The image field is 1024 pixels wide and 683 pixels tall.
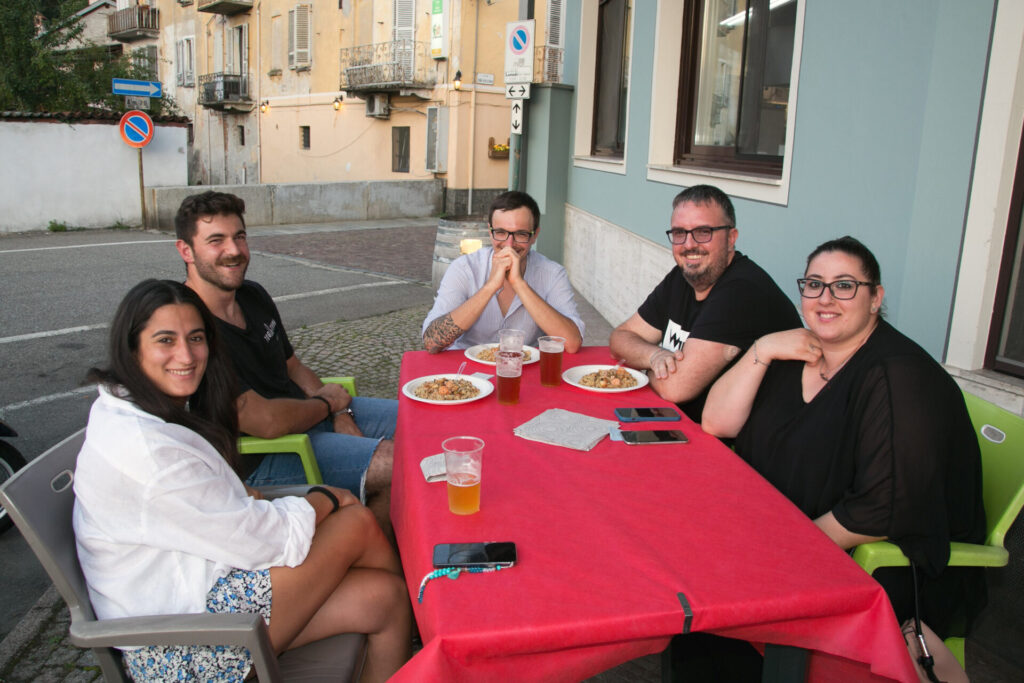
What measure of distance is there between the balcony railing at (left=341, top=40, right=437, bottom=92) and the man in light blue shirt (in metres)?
19.8

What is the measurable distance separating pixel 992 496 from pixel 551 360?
149 centimetres

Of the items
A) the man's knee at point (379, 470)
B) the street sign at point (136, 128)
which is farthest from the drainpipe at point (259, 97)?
the man's knee at point (379, 470)

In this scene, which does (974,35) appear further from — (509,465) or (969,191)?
(509,465)

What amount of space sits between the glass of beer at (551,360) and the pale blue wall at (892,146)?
1.55 m

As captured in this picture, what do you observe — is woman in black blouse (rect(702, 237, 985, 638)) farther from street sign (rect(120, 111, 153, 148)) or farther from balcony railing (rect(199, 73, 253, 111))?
balcony railing (rect(199, 73, 253, 111))

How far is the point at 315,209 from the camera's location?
656 inches

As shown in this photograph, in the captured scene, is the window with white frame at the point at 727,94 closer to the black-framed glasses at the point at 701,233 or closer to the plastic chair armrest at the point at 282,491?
the black-framed glasses at the point at 701,233

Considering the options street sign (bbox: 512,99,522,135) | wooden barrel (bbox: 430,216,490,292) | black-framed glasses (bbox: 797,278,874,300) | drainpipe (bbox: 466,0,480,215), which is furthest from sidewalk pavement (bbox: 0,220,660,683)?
drainpipe (bbox: 466,0,480,215)

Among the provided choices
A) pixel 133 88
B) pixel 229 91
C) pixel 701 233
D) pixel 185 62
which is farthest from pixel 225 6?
pixel 701 233

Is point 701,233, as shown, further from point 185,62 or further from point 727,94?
point 185,62

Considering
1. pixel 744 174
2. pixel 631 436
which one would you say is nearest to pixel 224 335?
pixel 631 436

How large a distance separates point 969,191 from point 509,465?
2.12 m

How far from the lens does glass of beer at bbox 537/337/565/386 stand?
9.27 ft

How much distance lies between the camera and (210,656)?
1.78 meters
